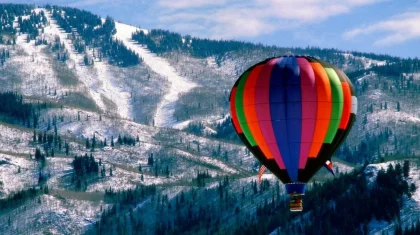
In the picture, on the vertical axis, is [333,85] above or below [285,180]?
above

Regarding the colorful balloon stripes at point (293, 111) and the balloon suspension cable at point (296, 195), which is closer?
the balloon suspension cable at point (296, 195)

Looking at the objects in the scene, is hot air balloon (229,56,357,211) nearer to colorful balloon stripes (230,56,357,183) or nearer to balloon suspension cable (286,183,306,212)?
colorful balloon stripes (230,56,357,183)

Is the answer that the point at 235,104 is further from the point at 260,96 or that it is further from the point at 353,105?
the point at 353,105

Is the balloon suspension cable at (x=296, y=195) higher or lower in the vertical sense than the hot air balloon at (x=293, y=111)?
lower

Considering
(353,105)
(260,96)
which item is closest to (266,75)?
(260,96)

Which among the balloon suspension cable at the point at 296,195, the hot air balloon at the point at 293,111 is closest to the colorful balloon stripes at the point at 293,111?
the hot air balloon at the point at 293,111

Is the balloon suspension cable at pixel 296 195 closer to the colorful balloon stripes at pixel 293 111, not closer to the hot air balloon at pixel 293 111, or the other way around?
the colorful balloon stripes at pixel 293 111

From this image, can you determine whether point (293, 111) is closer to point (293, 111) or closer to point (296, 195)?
point (293, 111)

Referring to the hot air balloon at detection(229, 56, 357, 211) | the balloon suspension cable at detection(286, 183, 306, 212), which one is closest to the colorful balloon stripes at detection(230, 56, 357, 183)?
the hot air balloon at detection(229, 56, 357, 211)
